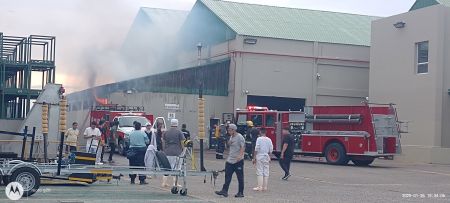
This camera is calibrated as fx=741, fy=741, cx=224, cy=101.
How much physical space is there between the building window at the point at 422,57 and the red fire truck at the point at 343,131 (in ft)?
23.7

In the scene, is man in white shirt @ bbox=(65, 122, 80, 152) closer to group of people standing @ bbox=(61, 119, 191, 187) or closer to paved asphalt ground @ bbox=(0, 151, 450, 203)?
group of people standing @ bbox=(61, 119, 191, 187)

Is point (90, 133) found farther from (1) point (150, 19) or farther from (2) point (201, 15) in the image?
(2) point (201, 15)

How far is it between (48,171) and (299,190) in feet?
20.9

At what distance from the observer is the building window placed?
36.8 meters

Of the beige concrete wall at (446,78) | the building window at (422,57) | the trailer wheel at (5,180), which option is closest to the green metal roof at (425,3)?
the building window at (422,57)


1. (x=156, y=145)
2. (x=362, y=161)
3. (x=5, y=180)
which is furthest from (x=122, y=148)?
(x=5, y=180)

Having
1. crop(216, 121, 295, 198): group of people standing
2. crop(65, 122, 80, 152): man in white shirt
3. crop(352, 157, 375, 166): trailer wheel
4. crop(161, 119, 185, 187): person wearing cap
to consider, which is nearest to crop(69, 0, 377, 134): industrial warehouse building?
crop(352, 157, 375, 166): trailer wheel

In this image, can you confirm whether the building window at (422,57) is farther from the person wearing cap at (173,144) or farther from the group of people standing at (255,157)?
the person wearing cap at (173,144)

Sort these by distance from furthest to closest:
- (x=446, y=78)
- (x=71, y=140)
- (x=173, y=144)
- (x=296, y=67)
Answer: (x=296, y=67) → (x=446, y=78) → (x=71, y=140) → (x=173, y=144)

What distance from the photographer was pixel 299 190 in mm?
18516

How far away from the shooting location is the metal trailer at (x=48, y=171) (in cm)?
1470

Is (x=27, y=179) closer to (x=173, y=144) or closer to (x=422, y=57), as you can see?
(x=173, y=144)

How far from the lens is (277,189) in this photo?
731 inches

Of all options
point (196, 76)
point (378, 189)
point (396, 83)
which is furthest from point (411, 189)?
point (196, 76)
